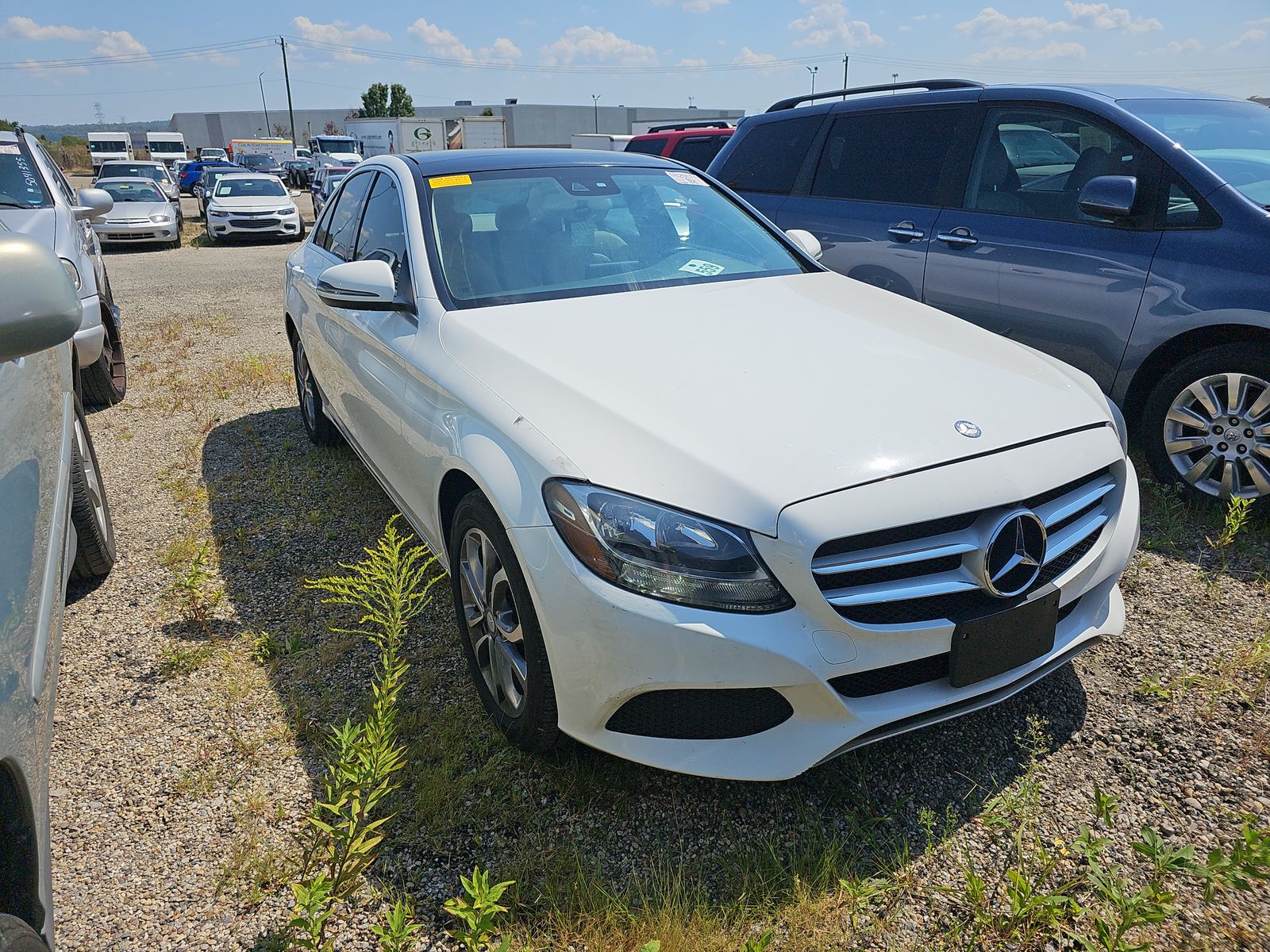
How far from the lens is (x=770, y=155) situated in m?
5.98

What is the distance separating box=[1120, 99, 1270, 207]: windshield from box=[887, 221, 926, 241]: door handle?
3.59ft

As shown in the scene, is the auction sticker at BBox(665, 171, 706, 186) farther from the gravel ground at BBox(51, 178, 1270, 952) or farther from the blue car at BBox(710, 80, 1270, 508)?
the gravel ground at BBox(51, 178, 1270, 952)

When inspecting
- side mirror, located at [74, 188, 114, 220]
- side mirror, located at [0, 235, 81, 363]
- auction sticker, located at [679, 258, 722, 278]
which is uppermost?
side mirror, located at [0, 235, 81, 363]

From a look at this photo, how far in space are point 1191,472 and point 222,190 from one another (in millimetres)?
19051

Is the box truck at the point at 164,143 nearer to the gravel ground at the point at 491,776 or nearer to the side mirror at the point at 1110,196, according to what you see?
the gravel ground at the point at 491,776

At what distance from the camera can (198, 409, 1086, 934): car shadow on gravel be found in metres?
2.14

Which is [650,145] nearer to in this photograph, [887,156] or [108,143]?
[887,156]

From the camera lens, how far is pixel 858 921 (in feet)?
6.55

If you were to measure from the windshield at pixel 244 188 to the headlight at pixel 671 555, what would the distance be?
1882 centimetres

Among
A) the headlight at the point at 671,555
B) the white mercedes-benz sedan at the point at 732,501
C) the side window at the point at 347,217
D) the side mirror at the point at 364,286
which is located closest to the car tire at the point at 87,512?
the side mirror at the point at 364,286

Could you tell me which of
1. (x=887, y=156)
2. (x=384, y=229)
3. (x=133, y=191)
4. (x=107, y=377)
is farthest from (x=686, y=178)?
(x=133, y=191)

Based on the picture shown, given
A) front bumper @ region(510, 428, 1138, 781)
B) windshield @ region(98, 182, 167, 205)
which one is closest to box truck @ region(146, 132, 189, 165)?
windshield @ region(98, 182, 167, 205)

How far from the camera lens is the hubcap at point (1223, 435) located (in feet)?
12.0

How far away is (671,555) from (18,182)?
644 cm
